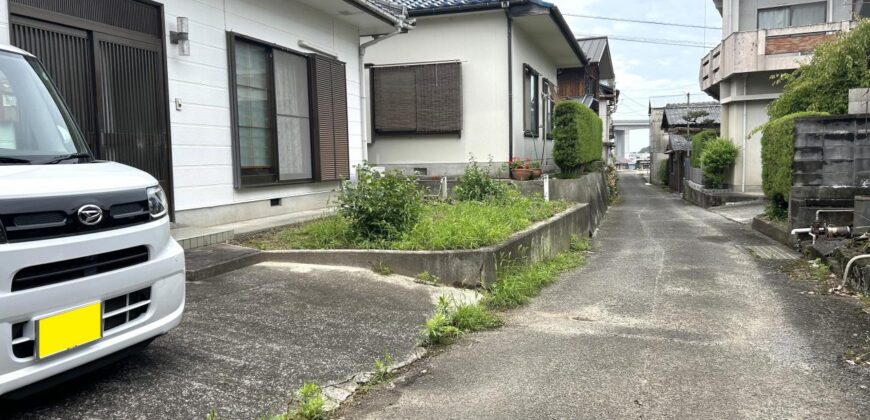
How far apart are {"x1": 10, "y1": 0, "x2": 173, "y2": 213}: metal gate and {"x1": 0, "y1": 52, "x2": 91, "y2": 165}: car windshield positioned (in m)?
2.06

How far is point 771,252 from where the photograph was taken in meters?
9.23

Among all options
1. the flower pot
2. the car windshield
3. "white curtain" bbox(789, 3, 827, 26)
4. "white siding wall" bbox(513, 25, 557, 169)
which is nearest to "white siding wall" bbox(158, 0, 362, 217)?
the car windshield

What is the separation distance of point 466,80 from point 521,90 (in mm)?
1604

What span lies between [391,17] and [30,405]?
876 centimetres

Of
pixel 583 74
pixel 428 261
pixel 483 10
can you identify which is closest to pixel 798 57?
pixel 583 74

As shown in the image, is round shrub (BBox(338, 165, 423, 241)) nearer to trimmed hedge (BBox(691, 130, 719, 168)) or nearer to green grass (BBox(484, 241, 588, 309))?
green grass (BBox(484, 241, 588, 309))

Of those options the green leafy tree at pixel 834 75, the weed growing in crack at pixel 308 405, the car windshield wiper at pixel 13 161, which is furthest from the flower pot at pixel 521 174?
the car windshield wiper at pixel 13 161

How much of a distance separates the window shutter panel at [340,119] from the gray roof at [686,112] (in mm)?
26426

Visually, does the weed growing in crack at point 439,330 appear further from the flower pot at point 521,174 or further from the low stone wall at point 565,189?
the flower pot at point 521,174

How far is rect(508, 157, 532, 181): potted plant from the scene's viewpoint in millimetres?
12383

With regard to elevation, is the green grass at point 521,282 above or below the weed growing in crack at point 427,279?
below

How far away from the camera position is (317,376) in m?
3.66

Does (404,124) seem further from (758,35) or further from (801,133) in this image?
(758,35)

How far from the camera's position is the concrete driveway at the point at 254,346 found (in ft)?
10.2
